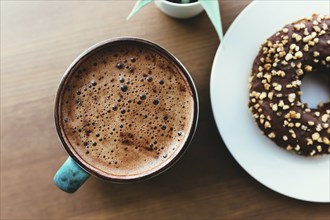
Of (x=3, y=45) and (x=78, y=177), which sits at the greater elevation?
(x=3, y=45)

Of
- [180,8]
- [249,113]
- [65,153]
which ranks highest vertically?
[180,8]

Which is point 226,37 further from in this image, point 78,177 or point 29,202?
point 29,202

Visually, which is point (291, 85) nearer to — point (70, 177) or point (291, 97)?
point (291, 97)

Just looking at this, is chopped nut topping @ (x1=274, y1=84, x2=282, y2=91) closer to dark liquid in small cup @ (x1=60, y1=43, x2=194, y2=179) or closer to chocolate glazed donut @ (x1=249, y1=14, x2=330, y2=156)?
chocolate glazed donut @ (x1=249, y1=14, x2=330, y2=156)

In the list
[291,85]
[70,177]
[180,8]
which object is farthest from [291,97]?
[70,177]

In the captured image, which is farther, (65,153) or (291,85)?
(65,153)

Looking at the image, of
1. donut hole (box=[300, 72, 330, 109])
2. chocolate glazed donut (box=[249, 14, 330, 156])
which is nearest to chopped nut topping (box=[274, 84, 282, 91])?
chocolate glazed donut (box=[249, 14, 330, 156])

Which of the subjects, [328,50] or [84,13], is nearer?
[328,50]

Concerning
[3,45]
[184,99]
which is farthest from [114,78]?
[3,45]
